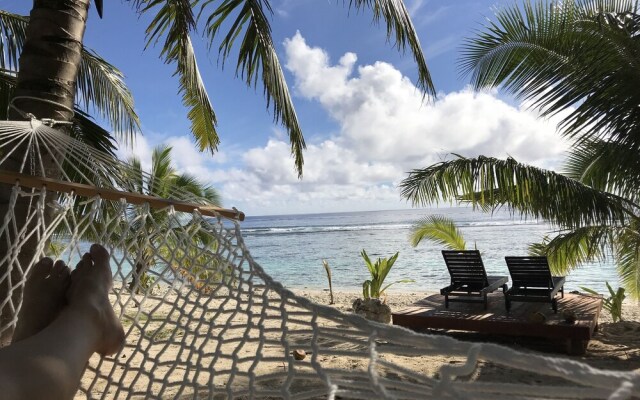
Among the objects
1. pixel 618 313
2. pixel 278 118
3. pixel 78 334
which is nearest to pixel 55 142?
pixel 78 334

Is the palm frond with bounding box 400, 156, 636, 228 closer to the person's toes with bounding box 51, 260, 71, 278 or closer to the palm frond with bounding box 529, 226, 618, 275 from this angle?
the palm frond with bounding box 529, 226, 618, 275

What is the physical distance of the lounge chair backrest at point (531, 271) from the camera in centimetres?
362

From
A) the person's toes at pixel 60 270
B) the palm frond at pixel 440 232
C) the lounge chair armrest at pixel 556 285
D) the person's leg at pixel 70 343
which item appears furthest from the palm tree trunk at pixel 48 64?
the palm frond at pixel 440 232

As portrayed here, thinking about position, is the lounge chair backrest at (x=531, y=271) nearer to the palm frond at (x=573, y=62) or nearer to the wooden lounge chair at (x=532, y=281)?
the wooden lounge chair at (x=532, y=281)

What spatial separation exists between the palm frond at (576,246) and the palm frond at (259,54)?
2.73 m

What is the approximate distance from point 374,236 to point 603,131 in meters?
23.5

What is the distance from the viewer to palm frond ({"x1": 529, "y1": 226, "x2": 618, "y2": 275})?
159 inches

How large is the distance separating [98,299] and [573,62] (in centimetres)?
305

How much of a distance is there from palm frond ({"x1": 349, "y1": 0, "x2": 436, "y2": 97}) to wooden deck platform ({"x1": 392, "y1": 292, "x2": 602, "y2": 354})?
1753mm

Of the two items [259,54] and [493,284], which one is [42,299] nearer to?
[259,54]

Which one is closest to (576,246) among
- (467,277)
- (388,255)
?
(467,277)

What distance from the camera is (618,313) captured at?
4.26 metres

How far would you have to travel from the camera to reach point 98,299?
115cm

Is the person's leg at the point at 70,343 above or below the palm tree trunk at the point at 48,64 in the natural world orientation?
below
